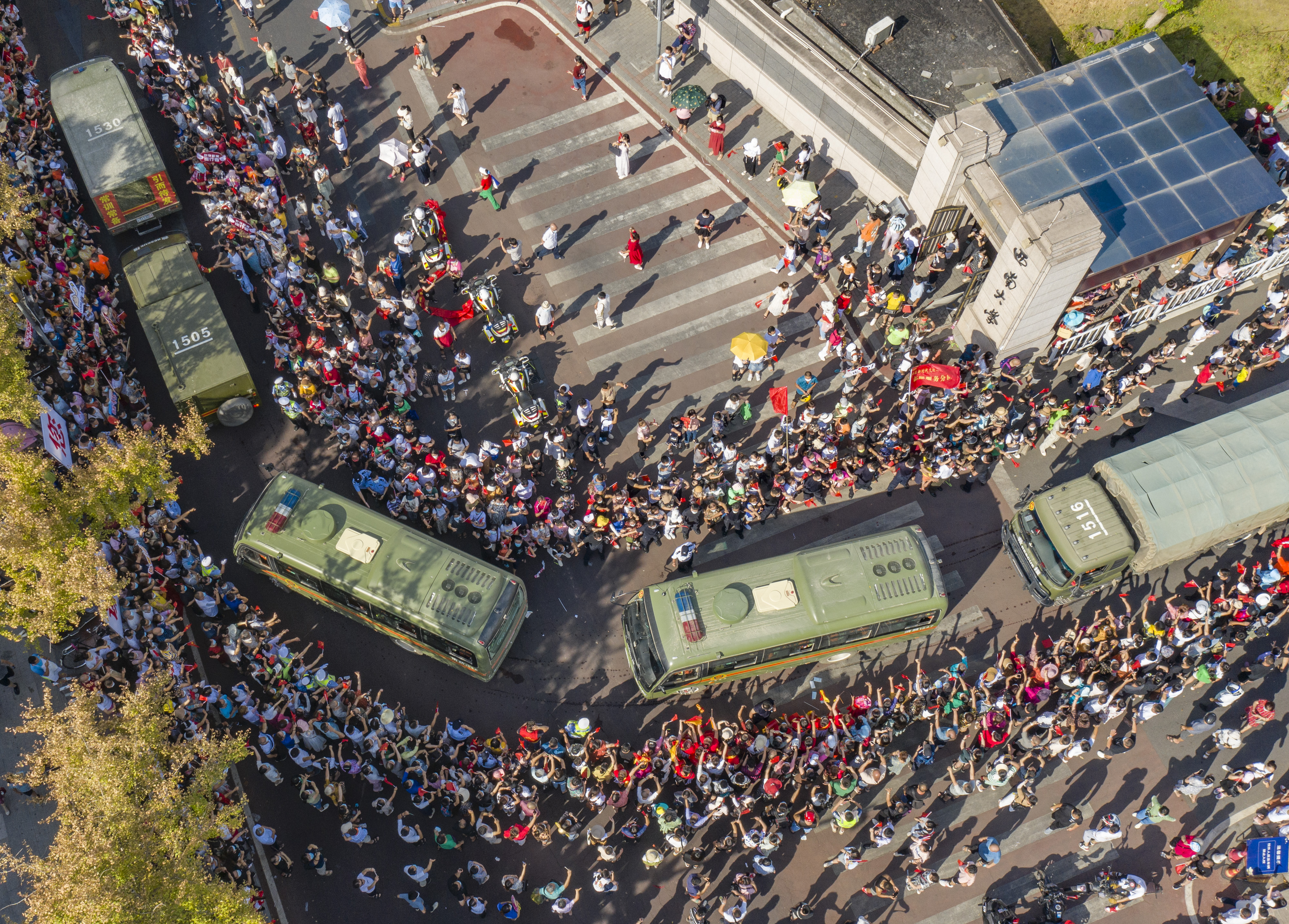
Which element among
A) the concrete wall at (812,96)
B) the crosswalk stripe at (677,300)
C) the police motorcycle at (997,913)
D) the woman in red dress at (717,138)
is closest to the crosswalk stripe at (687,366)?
the crosswalk stripe at (677,300)

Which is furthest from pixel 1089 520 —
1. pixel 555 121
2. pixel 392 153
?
pixel 392 153

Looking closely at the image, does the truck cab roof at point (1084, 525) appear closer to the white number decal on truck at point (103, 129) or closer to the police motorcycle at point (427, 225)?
the police motorcycle at point (427, 225)

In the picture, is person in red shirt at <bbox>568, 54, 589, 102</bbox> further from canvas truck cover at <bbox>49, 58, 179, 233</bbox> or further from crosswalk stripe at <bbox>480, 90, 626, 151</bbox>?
canvas truck cover at <bbox>49, 58, 179, 233</bbox>

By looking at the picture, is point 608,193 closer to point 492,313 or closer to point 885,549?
point 492,313

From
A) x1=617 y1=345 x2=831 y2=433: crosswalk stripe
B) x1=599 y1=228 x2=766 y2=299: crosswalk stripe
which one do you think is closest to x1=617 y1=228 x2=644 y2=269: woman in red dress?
x1=599 y1=228 x2=766 y2=299: crosswalk stripe

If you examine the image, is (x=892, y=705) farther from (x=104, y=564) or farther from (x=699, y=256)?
(x=104, y=564)

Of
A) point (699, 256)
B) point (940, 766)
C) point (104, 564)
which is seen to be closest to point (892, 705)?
point (940, 766)
